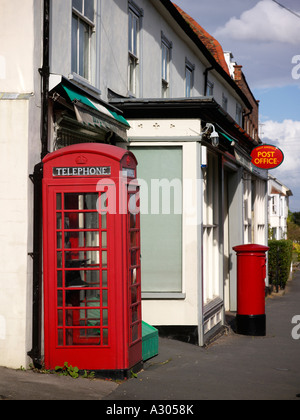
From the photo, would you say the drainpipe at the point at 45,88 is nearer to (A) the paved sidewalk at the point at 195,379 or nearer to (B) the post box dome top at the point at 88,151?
(B) the post box dome top at the point at 88,151

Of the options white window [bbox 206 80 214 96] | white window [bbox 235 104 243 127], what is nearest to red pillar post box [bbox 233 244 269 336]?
white window [bbox 206 80 214 96]

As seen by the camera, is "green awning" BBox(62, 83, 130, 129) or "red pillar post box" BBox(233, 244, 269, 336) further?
"red pillar post box" BBox(233, 244, 269, 336)

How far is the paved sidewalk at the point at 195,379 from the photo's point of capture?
7.11 meters

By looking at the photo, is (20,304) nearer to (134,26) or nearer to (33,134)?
(33,134)

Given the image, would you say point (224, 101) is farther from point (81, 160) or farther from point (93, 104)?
point (81, 160)

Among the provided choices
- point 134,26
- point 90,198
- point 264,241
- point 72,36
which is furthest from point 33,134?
point 264,241

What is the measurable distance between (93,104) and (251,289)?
5551mm

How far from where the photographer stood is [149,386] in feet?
25.4

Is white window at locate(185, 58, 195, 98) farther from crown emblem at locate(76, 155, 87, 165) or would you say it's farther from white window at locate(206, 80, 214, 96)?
crown emblem at locate(76, 155, 87, 165)

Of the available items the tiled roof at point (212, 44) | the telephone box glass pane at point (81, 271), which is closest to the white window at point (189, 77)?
the tiled roof at point (212, 44)

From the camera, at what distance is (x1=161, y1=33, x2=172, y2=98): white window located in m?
15.7

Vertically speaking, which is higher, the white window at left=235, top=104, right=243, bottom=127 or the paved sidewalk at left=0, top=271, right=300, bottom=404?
the white window at left=235, top=104, right=243, bottom=127

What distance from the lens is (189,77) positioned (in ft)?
61.4

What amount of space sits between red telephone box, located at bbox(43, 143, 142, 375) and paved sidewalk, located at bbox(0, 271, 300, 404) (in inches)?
17.6
